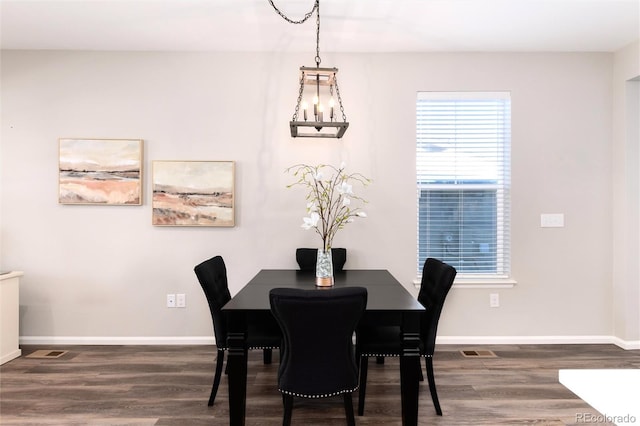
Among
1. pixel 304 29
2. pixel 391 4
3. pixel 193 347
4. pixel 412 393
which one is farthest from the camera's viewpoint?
pixel 193 347

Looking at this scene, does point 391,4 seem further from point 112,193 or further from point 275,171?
point 112,193

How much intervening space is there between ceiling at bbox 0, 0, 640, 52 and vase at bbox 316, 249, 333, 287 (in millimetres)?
1793

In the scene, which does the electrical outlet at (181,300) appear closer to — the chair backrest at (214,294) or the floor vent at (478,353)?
the chair backrest at (214,294)

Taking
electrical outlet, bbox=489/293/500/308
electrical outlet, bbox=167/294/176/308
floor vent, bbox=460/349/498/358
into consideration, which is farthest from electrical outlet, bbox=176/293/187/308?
electrical outlet, bbox=489/293/500/308

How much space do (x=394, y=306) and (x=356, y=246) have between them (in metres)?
1.53

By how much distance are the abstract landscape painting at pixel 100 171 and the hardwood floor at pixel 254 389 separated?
1.39 m

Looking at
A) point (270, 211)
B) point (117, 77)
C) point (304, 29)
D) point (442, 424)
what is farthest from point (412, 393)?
point (117, 77)

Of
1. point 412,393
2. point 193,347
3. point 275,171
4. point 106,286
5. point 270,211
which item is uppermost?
point 275,171

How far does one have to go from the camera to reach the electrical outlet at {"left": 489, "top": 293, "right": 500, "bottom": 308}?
3.55m

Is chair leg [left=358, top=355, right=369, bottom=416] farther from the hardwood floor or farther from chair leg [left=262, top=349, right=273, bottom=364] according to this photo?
chair leg [left=262, top=349, right=273, bottom=364]

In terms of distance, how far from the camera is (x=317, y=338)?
1.73 metres

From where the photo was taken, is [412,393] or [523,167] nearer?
[412,393]

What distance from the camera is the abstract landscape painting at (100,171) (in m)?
3.49

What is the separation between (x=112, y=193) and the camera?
351 centimetres
